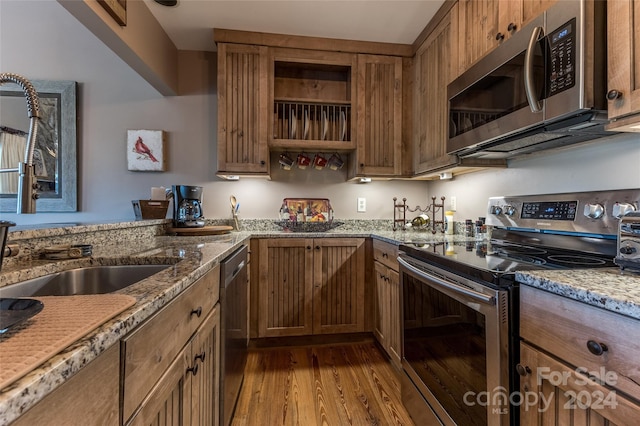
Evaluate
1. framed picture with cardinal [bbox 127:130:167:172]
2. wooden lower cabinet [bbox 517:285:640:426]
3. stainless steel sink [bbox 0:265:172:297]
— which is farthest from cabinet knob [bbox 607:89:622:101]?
framed picture with cardinal [bbox 127:130:167:172]

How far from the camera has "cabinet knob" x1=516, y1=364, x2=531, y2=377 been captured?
830 mm

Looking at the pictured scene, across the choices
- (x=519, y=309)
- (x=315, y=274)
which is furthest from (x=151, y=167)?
(x=519, y=309)

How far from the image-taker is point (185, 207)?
6.87 ft

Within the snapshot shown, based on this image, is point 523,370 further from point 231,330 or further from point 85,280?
point 85,280

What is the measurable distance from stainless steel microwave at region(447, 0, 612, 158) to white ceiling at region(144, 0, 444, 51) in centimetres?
86

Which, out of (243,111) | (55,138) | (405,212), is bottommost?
(405,212)

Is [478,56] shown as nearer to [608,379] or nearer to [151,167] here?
[608,379]

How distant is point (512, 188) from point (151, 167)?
2.71m

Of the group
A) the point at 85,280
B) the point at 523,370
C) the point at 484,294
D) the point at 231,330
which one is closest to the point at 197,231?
the point at 231,330

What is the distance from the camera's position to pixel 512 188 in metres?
1.71

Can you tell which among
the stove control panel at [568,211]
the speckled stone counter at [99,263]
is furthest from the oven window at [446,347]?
the stove control panel at [568,211]

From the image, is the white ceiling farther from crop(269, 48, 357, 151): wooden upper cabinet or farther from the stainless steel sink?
the stainless steel sink

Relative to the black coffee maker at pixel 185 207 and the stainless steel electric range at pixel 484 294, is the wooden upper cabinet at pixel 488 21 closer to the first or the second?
the stainless steel electric range at pixel 484 294

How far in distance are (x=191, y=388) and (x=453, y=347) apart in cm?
99
